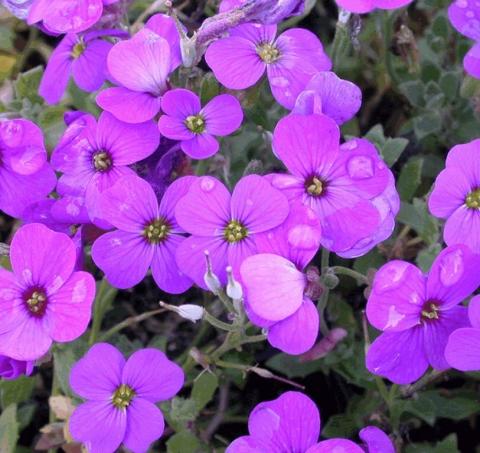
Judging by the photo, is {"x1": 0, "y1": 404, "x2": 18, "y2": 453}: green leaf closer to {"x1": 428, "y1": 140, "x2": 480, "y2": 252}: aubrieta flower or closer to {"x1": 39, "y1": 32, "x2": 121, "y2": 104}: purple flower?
{"x1": 39, "y1": 32, "x2": 121, "y2": 104}: purple flower

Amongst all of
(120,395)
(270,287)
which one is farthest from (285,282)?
(120,395)

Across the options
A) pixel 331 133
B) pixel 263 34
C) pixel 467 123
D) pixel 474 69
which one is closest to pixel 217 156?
pixel 263 34

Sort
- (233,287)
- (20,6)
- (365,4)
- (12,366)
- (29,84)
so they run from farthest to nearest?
(29,84) → (20,6) → (365,4) → (12,366) → (233,287)

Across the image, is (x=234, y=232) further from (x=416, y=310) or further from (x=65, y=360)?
(x=65, y=360)

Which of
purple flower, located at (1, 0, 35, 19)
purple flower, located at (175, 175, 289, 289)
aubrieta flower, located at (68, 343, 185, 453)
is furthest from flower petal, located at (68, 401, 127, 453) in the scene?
purple flower, located at (1, 0, 35, 19)

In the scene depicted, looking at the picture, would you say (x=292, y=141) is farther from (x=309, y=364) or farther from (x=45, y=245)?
(x=309, y=364)

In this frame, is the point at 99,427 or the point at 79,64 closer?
the point at 99,427

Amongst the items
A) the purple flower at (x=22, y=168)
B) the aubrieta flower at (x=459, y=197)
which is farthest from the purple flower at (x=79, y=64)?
the aubrieta flower at (x=459, y=197)
